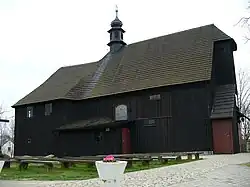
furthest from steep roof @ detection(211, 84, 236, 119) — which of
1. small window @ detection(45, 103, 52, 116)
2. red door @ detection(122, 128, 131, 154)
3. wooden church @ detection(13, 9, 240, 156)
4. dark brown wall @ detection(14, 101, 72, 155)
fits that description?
small window @ detection(45, 103, 52, 116)

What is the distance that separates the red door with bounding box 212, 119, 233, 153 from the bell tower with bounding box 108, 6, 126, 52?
532 inches

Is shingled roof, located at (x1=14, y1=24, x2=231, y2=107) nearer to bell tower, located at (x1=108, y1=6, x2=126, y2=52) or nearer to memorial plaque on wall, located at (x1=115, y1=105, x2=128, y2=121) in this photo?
bell tower, located at (x1=108, y1=6, x2=126, y2=52)

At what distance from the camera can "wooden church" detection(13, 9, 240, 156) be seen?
915 inches

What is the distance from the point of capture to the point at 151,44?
96.3ft

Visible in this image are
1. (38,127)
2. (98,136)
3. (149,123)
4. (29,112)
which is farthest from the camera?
(29,112)

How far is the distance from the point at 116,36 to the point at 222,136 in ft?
49.8

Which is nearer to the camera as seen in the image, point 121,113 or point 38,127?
point 121,113

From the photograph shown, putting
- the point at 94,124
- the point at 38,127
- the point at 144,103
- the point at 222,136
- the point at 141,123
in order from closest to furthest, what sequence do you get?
the point at 222,136
the point at 141,123
the point at 144,103
the point at 94,124
the point at 38,127

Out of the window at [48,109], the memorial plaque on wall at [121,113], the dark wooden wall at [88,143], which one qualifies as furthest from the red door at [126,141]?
the window at [48,109]

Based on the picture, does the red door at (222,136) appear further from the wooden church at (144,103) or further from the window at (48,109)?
the window at (48,109)

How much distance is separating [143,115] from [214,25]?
28.9 ft

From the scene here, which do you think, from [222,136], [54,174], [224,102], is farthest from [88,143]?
[54,174]

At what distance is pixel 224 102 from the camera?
2373cm

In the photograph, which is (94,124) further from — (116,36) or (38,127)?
(116,36)
